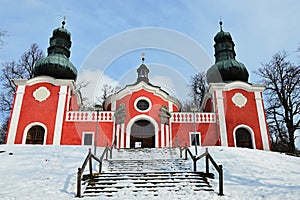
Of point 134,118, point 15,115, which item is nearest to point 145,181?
point 134,118

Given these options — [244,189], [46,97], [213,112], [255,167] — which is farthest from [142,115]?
[244,189]

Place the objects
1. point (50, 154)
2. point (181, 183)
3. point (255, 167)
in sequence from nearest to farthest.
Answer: point (181, 183) < point (255, 167) < point (50, 154)

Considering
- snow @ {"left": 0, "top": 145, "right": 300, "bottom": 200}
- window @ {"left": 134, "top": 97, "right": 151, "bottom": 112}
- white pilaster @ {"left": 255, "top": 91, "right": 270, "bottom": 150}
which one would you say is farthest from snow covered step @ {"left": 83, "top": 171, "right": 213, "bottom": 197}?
white pilaster @ {"left": 255, "top": 91, "right": 270, "bottom": 150}

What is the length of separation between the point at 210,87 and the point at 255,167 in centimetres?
1082

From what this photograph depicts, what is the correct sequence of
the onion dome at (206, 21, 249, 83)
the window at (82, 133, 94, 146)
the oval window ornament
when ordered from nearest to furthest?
the window at (82, 133, 94, 146) → the oval window ornament → the onion dome at (206, 21, 249, 83)

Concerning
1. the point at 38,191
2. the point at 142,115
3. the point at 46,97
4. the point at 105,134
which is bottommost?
the point at 38,191

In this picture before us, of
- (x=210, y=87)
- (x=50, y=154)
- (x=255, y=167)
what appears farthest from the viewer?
(x=210, y=87)

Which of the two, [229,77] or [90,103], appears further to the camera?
[90,103]

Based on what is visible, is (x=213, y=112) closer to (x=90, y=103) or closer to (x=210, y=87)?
(x=210, y=87)

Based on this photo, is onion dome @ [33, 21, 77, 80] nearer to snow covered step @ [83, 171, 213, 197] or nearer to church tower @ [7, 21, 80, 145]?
church tower @ [7, 21, 80, 145]

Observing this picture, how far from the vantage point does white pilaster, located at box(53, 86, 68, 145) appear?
18500 millimetres

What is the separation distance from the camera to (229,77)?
21.6 meters

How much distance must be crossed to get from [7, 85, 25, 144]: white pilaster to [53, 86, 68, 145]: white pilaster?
2.69m

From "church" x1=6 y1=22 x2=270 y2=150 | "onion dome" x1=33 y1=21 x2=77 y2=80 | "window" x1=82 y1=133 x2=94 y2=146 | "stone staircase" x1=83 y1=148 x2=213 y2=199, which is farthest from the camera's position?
"onion dome" x1=33 y1=21 x2=77 y2=80
